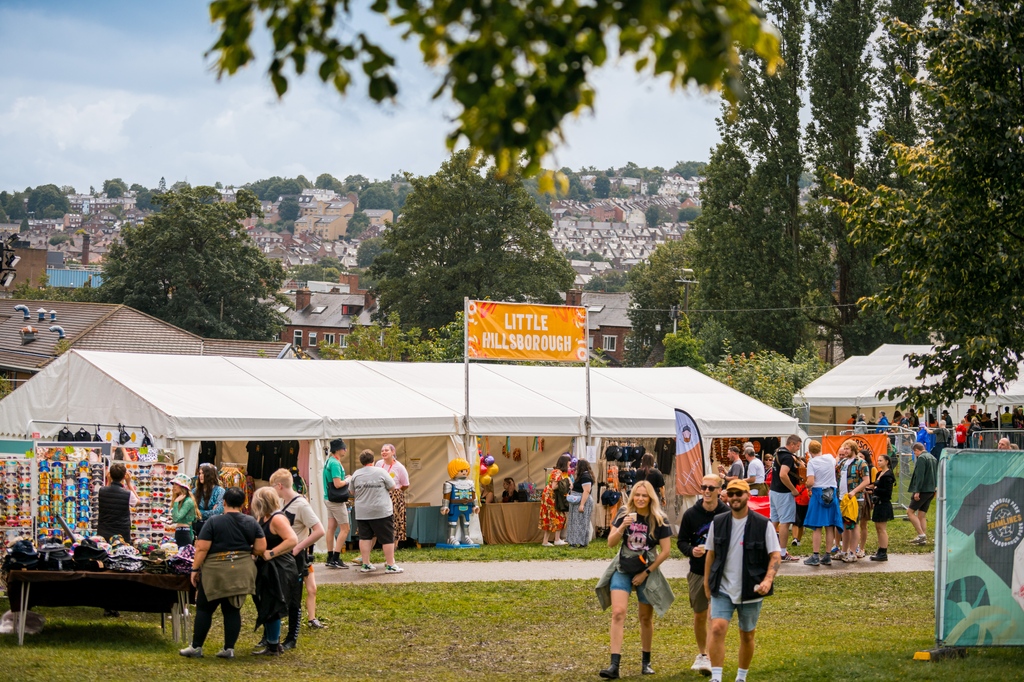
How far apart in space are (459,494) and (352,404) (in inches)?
85.3

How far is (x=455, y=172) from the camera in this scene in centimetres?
6531

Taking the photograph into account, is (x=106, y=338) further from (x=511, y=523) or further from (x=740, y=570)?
(x=740, y=570)

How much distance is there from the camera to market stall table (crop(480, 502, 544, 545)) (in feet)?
65.3

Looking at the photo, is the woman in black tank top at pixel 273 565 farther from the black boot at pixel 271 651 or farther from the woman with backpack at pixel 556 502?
the woman with backpack at pixel 556 502

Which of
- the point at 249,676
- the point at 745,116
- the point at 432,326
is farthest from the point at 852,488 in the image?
the point at 432,326

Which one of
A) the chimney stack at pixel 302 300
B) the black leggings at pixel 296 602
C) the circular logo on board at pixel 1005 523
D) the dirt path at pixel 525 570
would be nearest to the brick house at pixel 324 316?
the chimney stack at pixel 302 300

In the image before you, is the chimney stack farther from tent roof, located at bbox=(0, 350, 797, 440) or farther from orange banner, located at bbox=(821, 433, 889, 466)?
orange banner, located at bbox=(821, 433, 889, 466)

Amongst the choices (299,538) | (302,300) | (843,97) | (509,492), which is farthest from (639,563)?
(302,300)

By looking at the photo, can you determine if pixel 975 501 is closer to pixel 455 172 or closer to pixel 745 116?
pixel 745 116

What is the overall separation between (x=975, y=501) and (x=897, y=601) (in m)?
4.61

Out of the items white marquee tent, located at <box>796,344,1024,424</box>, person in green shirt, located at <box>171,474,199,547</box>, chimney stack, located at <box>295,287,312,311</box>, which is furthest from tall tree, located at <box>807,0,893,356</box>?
chimney stack, located at <box>295,287,312,311</box>

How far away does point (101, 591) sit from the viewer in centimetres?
1073

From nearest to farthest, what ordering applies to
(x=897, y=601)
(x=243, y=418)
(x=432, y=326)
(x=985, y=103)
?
(x=985, y=103) → (x=897, y=601) → (x=243, y=418) → (x=432, y=326)

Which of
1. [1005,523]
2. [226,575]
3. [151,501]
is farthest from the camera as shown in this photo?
[151,501]
